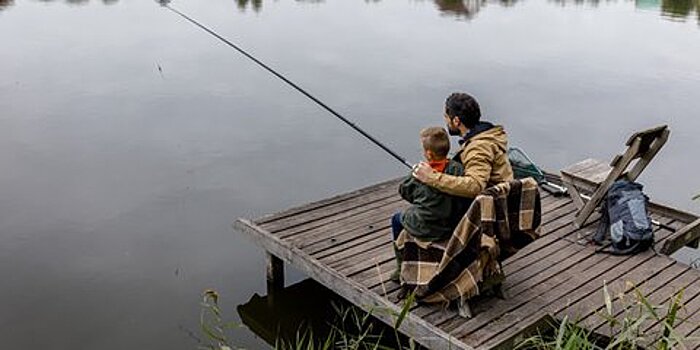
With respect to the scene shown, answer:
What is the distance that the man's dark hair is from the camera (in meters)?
3.79

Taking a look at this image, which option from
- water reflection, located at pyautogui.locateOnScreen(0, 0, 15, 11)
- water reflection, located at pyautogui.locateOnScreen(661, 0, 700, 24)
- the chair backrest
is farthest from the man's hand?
water reflection, located at pyautogui.locateOnScreen(661, 0, 700, 24)

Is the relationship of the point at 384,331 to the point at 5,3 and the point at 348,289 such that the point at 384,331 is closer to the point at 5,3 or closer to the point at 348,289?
the point at 348,289

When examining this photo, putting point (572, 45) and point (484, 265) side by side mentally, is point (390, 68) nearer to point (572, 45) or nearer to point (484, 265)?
point (572, 45)

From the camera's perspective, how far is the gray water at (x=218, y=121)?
17.7 feet

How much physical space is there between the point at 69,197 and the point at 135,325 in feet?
6.75

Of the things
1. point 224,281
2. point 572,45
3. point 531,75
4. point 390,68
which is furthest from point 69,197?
point 572,45

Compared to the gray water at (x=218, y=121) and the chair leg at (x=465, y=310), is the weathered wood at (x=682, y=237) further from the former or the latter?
the gray water at (x=218, y=121)

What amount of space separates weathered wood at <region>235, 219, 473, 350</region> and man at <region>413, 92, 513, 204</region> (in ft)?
2.15

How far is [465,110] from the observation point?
3789 mm

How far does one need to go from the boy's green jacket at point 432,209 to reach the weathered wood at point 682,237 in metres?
1.63

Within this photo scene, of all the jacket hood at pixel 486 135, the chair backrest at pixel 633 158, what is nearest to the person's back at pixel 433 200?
the jacket hood at pixel 486 135

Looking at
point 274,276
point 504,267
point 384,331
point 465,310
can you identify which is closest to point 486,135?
point 465,310

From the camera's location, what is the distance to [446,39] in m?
13.5

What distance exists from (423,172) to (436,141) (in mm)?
159
